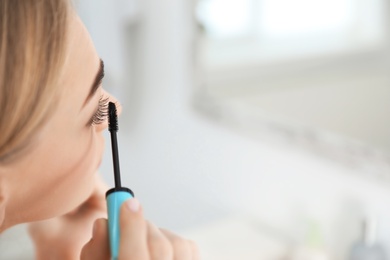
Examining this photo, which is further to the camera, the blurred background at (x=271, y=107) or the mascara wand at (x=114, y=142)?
the blurred background at (x=271, y=107)

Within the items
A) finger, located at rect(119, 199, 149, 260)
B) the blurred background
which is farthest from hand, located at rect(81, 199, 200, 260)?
the blurred background

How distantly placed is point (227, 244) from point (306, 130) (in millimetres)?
242

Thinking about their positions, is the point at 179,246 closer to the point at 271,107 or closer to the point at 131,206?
the point at 131,206

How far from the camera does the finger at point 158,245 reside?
0.33 metres

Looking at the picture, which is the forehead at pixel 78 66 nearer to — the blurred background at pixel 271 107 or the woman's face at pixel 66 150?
the woman's face at pixel 66 150

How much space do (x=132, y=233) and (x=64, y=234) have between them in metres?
0.06

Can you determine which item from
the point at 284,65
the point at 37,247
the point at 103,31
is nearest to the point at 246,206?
the point at 284,65

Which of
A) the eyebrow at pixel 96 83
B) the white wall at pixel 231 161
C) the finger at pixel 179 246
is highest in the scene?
the eyebrow at pixel 96 83

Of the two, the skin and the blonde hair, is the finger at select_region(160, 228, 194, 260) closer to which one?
the skin

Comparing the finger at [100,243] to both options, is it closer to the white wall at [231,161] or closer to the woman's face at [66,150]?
the woman's face at [66,150]

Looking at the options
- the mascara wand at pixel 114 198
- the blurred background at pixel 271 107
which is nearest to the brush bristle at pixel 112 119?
the mascara wand at pixel 114 198

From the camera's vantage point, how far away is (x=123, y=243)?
32 cm

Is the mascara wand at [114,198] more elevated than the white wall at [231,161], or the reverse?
the mascara wand at [114,198]

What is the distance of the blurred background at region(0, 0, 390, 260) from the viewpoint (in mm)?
914
